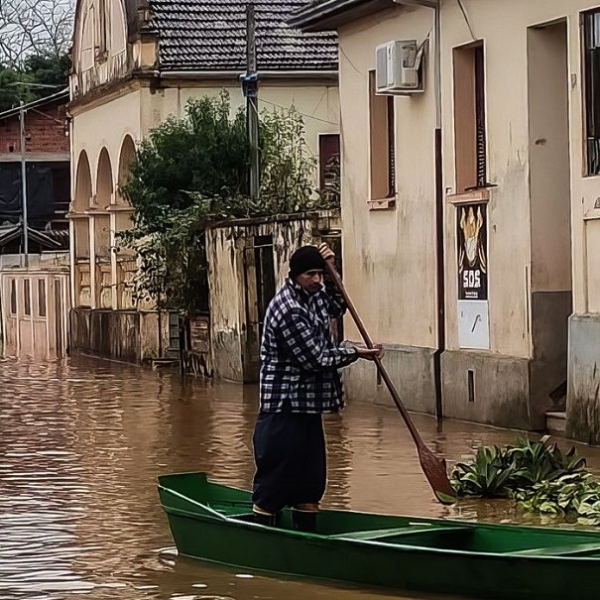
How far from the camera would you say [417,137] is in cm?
2144

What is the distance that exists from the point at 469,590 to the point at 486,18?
11546mm

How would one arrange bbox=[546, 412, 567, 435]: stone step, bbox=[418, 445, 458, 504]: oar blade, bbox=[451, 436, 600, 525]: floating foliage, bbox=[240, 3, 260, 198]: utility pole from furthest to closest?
bbox=[240, 3, 260, 198]: utility pole < bbox=[546, 412, 567, 435]: stone step < bbox=[451, 436, 600, 525]: floating foliage < bbox=[418, 445, 458, 504]: oar blade

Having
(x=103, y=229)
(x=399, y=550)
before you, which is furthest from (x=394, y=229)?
(x=103, y=229)

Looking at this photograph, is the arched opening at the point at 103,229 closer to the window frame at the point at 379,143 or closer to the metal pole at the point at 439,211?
the window frame at the point at 379,143

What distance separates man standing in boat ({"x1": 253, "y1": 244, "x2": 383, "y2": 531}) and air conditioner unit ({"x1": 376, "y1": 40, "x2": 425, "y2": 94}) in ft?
36.1

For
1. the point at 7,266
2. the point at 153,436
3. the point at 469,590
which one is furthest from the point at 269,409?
the point at 7,266

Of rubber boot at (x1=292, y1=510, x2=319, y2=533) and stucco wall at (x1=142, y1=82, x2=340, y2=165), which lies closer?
rubber boot at (x1=292, y1=510, x2=319, y2=533)

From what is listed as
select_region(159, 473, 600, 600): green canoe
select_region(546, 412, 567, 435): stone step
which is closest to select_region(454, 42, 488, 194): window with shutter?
select_region(546, 412, 567, 435): stone step

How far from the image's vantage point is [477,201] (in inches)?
768

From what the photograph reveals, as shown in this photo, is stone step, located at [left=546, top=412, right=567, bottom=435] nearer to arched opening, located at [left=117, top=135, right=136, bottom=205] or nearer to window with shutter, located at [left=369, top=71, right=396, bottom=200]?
window with shutter, located at [left=369, top=71, right=396, bottom=200]

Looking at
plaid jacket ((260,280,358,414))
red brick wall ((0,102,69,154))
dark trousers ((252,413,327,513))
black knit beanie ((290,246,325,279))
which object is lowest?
dark trousers ((252,413,327,513))

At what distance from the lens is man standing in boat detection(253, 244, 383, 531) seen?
400 inches

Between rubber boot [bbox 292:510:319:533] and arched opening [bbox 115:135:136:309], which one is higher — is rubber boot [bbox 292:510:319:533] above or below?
below

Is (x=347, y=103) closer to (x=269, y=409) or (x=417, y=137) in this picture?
(x=417, y=137)
